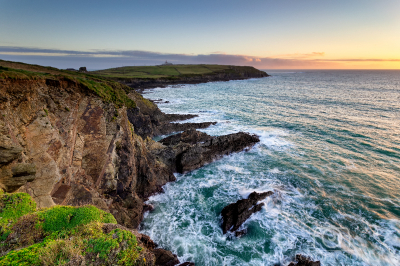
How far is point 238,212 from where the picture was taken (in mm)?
15836

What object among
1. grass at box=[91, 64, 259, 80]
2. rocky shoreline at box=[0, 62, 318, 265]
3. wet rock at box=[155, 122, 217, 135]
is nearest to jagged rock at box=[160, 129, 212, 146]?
wet rock at box=[155, 122, 217, 135]

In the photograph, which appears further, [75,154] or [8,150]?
[75,154]

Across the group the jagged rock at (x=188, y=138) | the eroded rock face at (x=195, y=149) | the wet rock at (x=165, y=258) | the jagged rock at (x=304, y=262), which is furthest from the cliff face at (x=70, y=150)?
the jagged rock at (x=304, y=262)

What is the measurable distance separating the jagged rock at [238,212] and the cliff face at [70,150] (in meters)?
7.37

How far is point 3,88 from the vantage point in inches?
475

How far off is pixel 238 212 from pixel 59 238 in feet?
40.9

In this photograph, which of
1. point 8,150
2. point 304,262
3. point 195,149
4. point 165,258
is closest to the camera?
point 8,150

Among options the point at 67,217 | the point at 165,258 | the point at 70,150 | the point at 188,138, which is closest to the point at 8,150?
the point at 70,150

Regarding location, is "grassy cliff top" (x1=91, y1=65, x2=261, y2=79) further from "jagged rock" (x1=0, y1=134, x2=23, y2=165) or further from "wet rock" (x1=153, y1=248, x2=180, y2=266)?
"wet rock" (x1=153, y1=248, x2=180, y2=266)

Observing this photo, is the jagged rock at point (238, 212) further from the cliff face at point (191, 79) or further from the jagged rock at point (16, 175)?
the cliff face at point (191, 79)

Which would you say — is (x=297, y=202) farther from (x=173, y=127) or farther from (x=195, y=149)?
(x=173, y=127)

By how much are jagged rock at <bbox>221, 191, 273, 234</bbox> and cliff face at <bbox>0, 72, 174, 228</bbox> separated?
24.2 feet

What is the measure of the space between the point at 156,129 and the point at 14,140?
25254 mm

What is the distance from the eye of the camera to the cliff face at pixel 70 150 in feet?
38.0
